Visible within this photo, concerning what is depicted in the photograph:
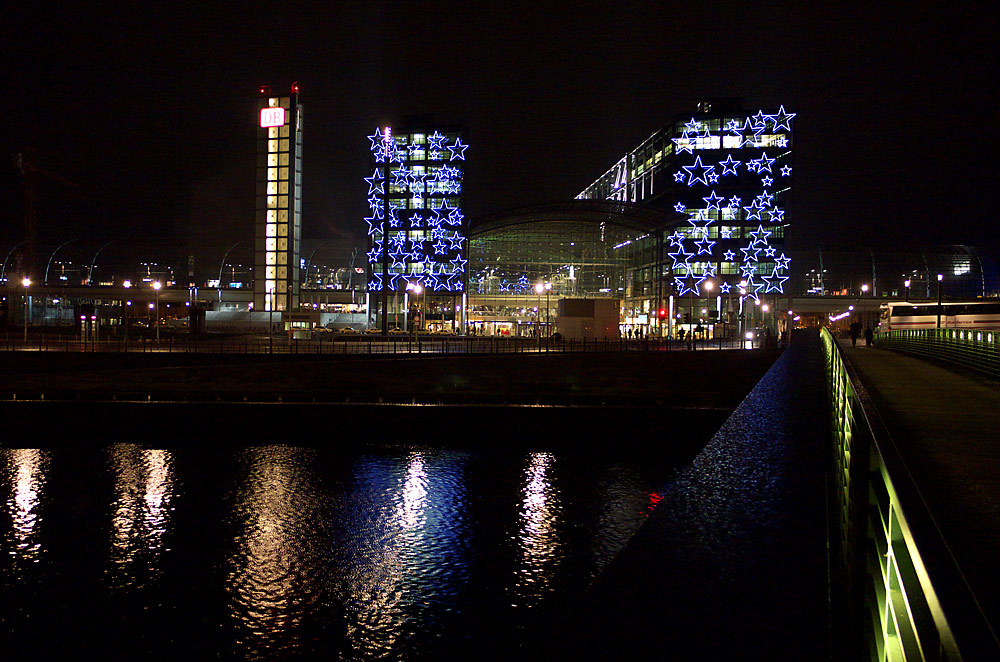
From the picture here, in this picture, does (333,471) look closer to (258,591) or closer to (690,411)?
(258,591)

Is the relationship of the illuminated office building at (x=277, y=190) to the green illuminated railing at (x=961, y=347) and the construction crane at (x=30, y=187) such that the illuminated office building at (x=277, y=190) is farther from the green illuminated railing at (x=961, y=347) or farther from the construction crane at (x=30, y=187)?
the green illuminated railing at (x=961, y=347)

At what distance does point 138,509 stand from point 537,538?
10.6 m

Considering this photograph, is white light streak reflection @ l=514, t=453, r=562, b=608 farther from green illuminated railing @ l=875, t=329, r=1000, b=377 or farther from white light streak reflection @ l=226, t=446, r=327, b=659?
green illuminated railing @ l=875, t=329, r=1000, b=377

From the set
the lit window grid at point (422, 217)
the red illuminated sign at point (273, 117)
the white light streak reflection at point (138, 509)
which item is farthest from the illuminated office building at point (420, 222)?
the white light streak reflection at point (138, 509)

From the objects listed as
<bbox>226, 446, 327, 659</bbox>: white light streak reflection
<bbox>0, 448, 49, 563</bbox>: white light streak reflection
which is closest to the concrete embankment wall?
<bbox>226, 446, 327, 659</bbox>: white light streak reflection

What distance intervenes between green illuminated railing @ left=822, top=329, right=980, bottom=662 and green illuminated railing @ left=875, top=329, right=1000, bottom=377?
69.0 ft

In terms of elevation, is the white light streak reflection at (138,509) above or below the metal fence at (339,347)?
below

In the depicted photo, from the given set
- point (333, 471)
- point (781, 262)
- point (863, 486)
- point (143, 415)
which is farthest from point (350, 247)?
point (863, 486)

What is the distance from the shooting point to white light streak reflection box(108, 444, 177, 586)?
1536 centimetres

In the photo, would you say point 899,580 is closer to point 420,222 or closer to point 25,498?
point 25,498

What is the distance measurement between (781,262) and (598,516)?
80.3 metres

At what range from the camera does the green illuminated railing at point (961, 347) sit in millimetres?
21484

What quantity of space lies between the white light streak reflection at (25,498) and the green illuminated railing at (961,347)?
24.1m

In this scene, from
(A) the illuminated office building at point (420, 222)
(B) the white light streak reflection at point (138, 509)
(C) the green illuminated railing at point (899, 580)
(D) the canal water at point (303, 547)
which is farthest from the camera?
(A) the illuminated office building at point (420, 222)
